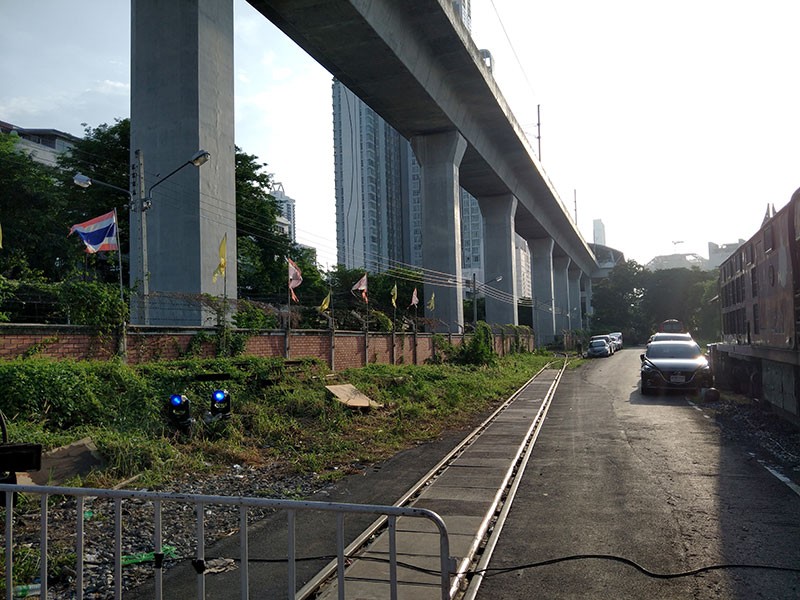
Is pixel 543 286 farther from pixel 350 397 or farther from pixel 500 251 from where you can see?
pixel 350 397

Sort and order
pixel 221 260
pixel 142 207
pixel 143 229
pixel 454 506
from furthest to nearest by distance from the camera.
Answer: pixel 221 260
pixel 143 229
pixel 142 207
pixel 454 506

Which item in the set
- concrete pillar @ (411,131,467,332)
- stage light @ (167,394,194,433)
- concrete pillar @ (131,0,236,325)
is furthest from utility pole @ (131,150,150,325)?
concrete pillar @ (411,131,467,332)

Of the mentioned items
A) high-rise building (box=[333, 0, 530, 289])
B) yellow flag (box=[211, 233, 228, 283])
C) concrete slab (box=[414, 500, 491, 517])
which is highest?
high-rise building (box=[333, 0, 530, 289])

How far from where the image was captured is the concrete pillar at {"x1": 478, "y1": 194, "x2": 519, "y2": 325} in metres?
48.7

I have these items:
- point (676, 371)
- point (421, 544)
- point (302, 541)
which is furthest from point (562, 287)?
point (302, 541)

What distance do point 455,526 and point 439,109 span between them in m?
28.2

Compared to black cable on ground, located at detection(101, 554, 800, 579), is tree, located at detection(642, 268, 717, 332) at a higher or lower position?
higher

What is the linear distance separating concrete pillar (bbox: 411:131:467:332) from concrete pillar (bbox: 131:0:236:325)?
1782 cm

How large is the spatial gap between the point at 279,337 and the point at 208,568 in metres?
12.8

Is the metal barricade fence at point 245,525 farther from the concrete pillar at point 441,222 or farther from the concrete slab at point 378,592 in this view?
the concrete pillar at point 441,222

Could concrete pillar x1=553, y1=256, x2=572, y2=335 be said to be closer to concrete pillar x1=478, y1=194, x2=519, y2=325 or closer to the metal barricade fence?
concrete pillar x1=478, y1=194, x2=519, y2=325

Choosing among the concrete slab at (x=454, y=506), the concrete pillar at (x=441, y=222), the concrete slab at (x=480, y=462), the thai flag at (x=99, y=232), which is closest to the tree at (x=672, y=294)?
the concrete pillar at (x=441, y=222)

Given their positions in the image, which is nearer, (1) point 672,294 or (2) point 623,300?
(1) point 672,294

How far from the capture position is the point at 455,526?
682 centimetres
